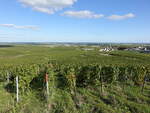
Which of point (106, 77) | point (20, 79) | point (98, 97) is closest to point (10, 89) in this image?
point (20, 79)

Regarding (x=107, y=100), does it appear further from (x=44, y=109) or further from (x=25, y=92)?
(x=25, y=92)

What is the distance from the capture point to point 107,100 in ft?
38.0

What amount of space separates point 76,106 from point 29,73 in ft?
18.2

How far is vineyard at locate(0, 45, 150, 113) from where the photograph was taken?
10.4 meters

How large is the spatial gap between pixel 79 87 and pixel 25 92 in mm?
4349

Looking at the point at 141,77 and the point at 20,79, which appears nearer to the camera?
the point at 20,79

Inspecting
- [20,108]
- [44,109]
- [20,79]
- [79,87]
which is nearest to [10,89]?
[20,79]

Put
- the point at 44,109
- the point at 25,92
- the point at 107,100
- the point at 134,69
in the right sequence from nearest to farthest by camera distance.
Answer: the point at 44,109, the point at 107,100, the point at 25,92, the point at 134,69

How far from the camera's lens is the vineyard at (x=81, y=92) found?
34.3 ft

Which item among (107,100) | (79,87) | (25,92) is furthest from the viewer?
(79,87)

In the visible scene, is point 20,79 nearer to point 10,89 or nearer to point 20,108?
point 10,89

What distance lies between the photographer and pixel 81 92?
506 inches

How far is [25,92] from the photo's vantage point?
12.7 m

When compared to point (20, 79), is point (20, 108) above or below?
below
